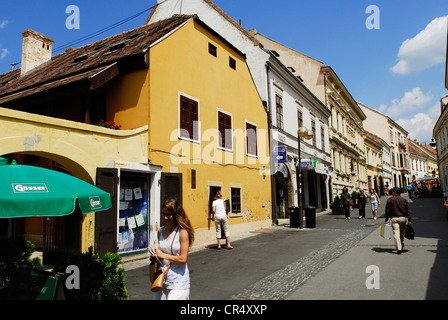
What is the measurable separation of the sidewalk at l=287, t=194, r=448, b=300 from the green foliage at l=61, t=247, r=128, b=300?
2.73m

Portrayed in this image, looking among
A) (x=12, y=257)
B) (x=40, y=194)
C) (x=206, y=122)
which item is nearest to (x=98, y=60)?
(x=206, y=122)

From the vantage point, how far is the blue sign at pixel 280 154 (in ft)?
52.9

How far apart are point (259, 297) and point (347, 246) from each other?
549cm

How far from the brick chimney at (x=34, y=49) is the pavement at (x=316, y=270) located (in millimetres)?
12479

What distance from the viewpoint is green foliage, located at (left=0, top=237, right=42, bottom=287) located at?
4801 millimetres

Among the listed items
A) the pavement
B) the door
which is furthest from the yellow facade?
the pavement

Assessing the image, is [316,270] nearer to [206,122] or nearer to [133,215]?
[133,215]

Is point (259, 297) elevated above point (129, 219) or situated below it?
below

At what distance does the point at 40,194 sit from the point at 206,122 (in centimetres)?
916

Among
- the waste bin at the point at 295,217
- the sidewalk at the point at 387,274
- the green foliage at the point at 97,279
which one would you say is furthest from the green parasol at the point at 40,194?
the waste bin at the point at 295,217

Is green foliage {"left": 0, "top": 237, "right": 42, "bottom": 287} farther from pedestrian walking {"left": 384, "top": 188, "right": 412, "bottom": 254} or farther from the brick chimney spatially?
the brick chimney
